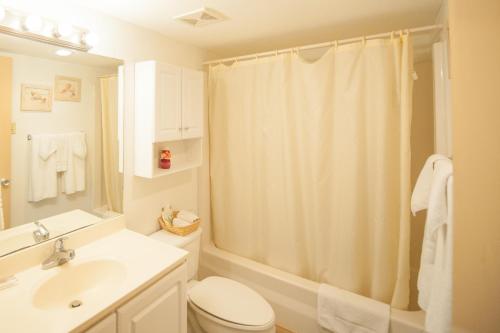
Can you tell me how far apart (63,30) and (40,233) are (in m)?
1.06

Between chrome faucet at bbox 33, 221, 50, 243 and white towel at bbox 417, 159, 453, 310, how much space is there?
181 centimetres

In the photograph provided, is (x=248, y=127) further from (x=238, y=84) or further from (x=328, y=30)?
(x=328, y=30)

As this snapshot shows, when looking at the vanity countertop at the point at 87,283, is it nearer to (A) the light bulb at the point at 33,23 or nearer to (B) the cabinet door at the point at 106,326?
(B) the cabinet door at the point at 106,326

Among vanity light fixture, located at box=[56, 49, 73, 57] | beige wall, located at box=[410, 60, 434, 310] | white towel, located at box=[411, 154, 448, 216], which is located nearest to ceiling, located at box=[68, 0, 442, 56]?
vanity light fixture, located at box=[56, 49, 73, 57]

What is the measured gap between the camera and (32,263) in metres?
1.31

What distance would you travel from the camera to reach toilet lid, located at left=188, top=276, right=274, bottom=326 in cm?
152

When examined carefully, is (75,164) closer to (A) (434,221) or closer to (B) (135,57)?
(B) (135,57)

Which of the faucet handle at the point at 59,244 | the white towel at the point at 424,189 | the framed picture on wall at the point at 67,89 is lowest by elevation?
the faucet handle at the point at 59,244

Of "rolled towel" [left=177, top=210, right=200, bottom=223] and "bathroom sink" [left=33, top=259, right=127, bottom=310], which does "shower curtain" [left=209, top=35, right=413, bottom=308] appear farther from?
"bathroom sink" [left=33, top=259, right=127, bottom=310]

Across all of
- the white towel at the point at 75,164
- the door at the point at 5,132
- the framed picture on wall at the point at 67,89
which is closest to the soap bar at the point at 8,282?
the door at the point at 5,132

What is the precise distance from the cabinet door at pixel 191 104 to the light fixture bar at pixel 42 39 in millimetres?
619

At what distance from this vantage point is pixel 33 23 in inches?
50.0

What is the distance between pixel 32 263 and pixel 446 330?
1.83m

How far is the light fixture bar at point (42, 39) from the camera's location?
47.6 inches
